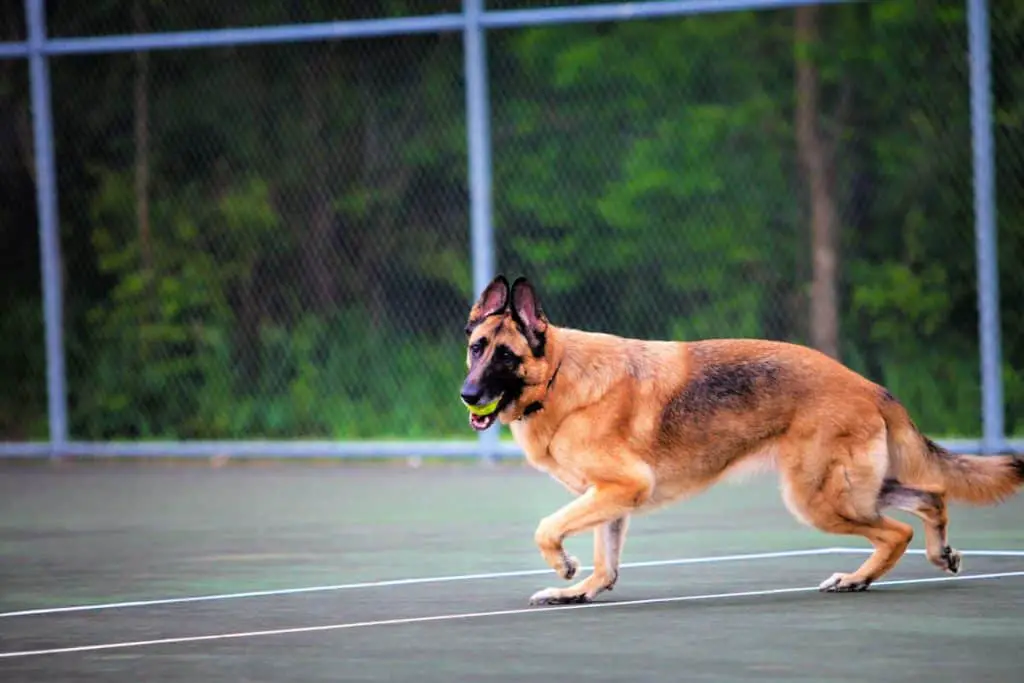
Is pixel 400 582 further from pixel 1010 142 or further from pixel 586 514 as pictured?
pixel 1010 142

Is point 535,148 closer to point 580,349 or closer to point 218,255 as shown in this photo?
point 218,255

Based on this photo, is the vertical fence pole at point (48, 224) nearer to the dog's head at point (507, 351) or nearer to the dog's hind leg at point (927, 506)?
the dog's head at point (507, 351)

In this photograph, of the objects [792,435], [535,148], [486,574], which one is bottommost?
[486,574]

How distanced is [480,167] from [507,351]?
22.8 ft

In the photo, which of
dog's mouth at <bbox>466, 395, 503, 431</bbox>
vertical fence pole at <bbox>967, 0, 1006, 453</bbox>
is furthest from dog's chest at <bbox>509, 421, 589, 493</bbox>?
vertical fence pole at <bbox>967, 0, 1006, 453</bbox>

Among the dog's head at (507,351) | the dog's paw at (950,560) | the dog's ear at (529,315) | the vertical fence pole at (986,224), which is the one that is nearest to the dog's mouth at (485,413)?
the dog's head at (507,351)

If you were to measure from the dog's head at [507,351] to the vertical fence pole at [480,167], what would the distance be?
21.9ft

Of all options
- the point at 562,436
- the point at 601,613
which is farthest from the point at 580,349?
the point at 601,613

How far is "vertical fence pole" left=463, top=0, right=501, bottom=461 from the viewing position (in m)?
16.9

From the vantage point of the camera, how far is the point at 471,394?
999 centimetres

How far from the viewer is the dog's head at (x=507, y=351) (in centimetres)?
1009

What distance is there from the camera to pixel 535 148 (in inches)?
745

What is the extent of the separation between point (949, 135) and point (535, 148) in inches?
126

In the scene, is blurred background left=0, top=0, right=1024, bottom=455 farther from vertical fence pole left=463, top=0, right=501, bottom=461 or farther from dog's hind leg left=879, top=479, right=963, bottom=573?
dog's hind leg left=879, top=479, right=963, bottom=573
